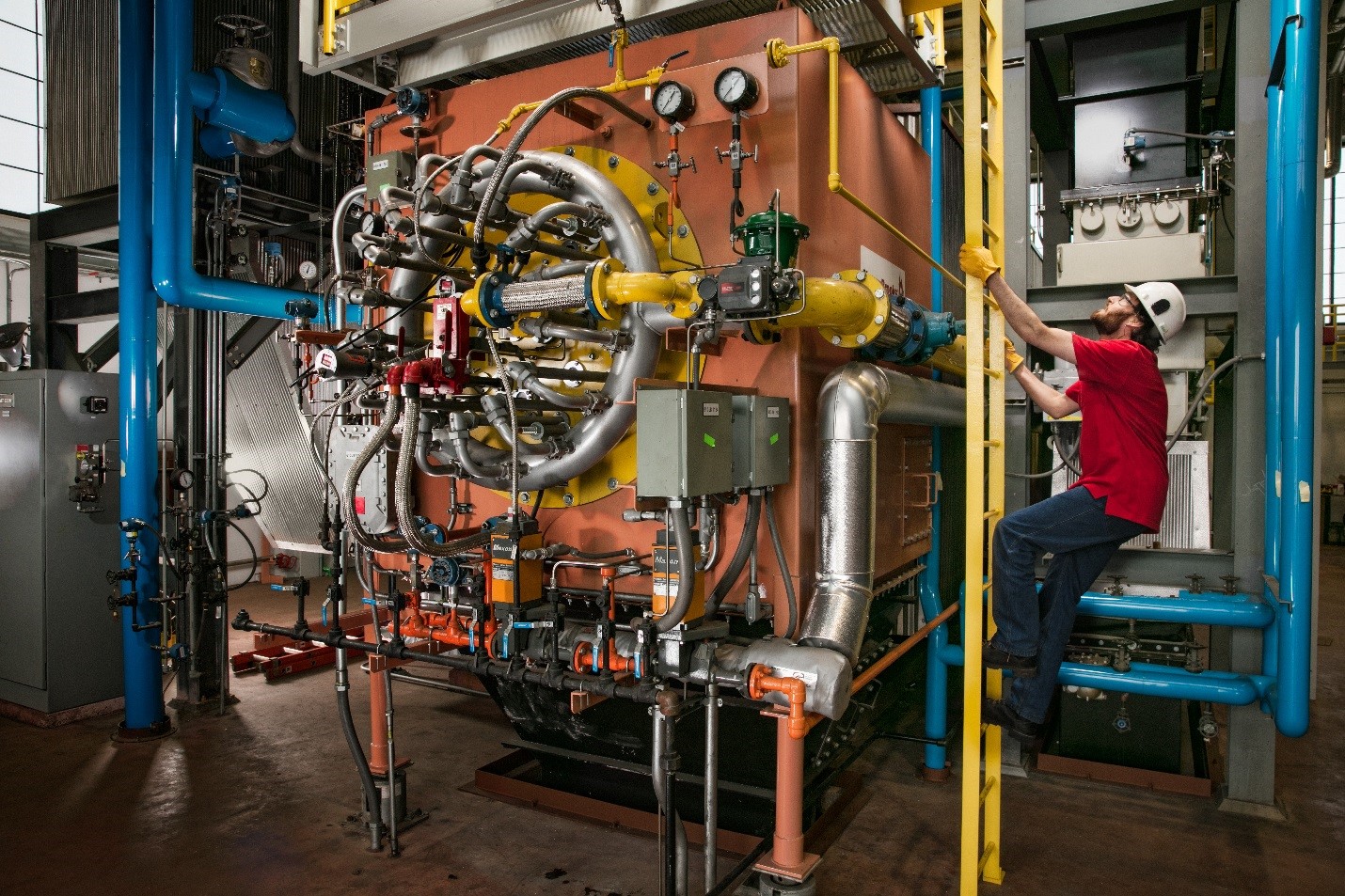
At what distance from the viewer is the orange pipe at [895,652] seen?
2.96m

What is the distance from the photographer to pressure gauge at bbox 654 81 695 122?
2980mm

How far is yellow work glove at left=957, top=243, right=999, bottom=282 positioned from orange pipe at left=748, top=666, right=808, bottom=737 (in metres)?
1.31

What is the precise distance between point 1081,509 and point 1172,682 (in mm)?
1033

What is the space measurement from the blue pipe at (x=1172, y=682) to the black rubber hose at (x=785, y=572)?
4.53 feet

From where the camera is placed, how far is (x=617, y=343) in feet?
9.77

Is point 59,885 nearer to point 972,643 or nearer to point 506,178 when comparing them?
point 506,178

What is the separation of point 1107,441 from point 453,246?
2.38 meters

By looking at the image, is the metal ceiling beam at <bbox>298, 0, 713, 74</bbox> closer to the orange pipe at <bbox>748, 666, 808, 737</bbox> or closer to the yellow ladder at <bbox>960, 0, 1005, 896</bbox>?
the yellow ladder at <bbox>960, 0, 1005, 896</bbox>

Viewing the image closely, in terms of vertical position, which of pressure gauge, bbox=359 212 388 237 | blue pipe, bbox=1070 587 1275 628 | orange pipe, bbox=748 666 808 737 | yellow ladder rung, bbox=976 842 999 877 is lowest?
yellow ladder rung, bbox=976 842 999 877

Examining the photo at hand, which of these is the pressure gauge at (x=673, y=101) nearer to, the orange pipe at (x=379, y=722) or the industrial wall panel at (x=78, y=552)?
the orange pipe at (x=379, y=722)

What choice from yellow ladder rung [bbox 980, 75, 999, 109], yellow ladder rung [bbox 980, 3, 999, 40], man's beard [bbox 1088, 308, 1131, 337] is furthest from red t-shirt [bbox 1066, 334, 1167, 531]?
yellow ladder rung [bbox 980, 3, 999, 40]

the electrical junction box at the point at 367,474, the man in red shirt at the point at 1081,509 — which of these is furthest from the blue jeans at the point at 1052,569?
the electrical junction box at the point at 367,474

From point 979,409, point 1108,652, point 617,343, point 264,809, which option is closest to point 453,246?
point 617,343

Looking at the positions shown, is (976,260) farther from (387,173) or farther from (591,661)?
(387,173)
